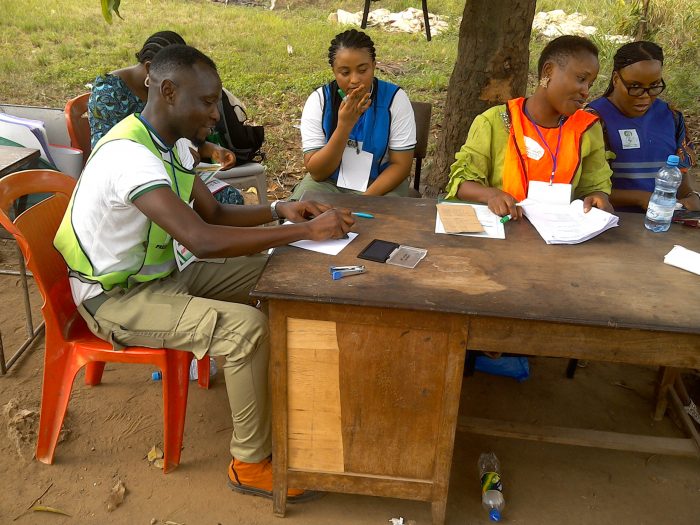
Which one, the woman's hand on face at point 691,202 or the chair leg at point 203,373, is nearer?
the chair leg at point 203,373

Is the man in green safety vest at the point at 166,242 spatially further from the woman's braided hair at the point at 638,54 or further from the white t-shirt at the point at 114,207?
the woman's braided hair at the point at 638,54

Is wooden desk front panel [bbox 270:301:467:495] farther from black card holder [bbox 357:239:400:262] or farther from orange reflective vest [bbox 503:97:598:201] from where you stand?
orange reflective vest [bbox 503:97:598:201]

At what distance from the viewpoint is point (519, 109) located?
9.71 ft

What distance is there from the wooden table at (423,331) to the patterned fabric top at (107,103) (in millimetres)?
1575

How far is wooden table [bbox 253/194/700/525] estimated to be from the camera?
196cm

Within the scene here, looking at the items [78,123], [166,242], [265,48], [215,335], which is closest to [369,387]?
[215,335]

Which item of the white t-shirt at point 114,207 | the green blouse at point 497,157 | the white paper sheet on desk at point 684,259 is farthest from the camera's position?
the green blouse at point 497,157

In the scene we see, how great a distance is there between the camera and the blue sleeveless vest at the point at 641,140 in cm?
317

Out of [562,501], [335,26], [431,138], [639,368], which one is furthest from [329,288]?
[335,26]

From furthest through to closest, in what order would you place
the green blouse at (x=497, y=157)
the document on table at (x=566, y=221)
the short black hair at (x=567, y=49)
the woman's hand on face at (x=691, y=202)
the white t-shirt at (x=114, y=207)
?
the woman's hand on face at (x=691, y=202) < the green blouse at (x=497, y=157) < the short black hair at (x=567, y=49) < the document on table at (x=566, y=221) < the white t-shirt at (x=114, y=207)

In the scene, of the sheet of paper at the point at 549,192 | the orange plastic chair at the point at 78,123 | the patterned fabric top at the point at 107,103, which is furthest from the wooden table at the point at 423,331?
the orange plastic chair at the point at 78,123

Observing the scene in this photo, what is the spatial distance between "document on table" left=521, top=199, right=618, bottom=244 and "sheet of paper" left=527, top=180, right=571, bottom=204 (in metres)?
0.04

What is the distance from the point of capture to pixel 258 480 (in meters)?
2.48

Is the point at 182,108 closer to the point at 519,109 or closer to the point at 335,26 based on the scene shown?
the point at 519,109
